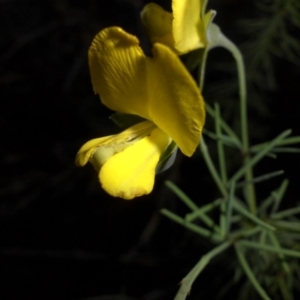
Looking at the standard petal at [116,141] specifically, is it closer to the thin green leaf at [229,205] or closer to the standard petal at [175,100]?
the standard petal at [175,100]

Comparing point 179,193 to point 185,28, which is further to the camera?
point 179,193

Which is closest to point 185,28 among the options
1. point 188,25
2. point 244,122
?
point 188,25

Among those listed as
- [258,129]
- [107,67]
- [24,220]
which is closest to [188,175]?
[258,129]

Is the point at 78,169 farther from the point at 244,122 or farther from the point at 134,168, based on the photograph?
the point at 134,168

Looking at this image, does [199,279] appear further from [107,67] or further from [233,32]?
[107,67]

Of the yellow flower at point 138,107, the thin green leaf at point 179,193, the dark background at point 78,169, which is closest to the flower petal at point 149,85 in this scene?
the yellow flower at point 138,107

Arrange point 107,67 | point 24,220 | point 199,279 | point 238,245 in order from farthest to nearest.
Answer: point 24,220 < point 199,279 < point 238,245 < point 107,67
